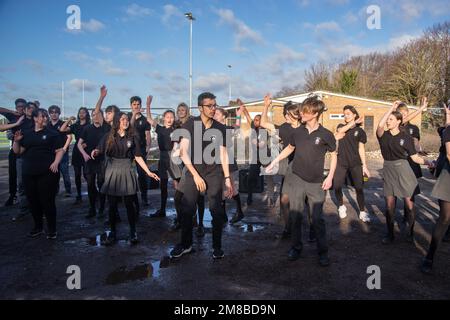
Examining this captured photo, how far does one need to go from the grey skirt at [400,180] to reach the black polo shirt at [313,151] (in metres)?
1.38

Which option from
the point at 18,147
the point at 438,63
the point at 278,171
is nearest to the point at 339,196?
the point at 278,171

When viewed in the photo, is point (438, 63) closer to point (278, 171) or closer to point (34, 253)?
point (278, 171)

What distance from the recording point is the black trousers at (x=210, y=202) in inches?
173

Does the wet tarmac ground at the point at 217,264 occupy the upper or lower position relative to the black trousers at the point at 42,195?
lower

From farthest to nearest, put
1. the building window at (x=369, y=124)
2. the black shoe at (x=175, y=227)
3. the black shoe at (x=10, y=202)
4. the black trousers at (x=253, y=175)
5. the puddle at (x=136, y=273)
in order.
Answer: the building window at (x=369, y=124)
the black trousers at (x=253, y=175)
the black shoe at (x=10, y=202)
the black shoe at (x=175, y=227)
the puddle at (x=136, y=273)

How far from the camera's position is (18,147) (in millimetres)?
5633

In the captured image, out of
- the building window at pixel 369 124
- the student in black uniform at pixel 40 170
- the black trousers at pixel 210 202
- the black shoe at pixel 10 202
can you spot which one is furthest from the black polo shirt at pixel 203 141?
the building window at pixel 369 124

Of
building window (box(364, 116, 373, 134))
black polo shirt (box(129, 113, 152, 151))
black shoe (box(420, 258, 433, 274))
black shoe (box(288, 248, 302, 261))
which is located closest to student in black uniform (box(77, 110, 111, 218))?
black polo shirt (box(129, 113, 152, 151))

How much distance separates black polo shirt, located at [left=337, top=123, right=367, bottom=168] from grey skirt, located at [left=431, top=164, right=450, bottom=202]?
6.11 ft

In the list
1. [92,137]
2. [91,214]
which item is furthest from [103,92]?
[91,214]

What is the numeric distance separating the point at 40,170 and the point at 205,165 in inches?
102

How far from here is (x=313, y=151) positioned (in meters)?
4.22

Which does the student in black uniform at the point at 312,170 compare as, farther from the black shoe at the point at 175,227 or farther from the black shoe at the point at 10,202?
the black shoe at the point at 10,202
